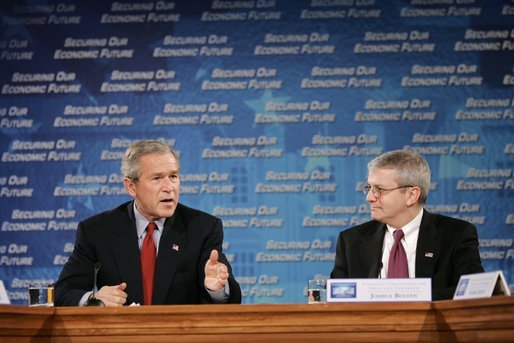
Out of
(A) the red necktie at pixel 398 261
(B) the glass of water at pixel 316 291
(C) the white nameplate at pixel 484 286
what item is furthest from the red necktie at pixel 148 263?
(C) the white nameplate at pixel 484 286

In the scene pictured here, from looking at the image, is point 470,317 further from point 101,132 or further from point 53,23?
point 53,23

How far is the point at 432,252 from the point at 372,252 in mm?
299

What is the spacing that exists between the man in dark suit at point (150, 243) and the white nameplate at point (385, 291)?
98 centimetres

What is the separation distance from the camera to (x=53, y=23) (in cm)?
712

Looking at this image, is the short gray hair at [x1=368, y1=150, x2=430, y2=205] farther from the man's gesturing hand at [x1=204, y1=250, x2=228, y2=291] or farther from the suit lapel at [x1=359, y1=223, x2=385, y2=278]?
the man's gesturing hand at [x1=204, y1=250, x2=228, y2=291]

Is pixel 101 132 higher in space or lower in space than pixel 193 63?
lower

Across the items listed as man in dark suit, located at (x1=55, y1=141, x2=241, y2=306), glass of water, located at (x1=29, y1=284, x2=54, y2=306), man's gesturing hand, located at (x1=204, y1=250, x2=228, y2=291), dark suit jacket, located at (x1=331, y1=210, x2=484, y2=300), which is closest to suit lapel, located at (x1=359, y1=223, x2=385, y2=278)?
dark suit jacket, located at (x1=331, y1=210, x2=484, y2=300)

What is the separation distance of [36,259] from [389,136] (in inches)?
111

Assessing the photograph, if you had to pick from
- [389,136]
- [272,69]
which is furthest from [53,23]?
[389,136]

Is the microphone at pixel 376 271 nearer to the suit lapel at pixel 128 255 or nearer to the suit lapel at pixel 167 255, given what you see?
the suit lapel at pixel 167 255

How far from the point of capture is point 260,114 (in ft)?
22.8

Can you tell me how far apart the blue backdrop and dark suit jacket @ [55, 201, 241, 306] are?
8.34 ft

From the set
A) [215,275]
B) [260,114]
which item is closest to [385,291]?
[215,275]

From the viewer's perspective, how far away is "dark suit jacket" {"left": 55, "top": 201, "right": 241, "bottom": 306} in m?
4.17
